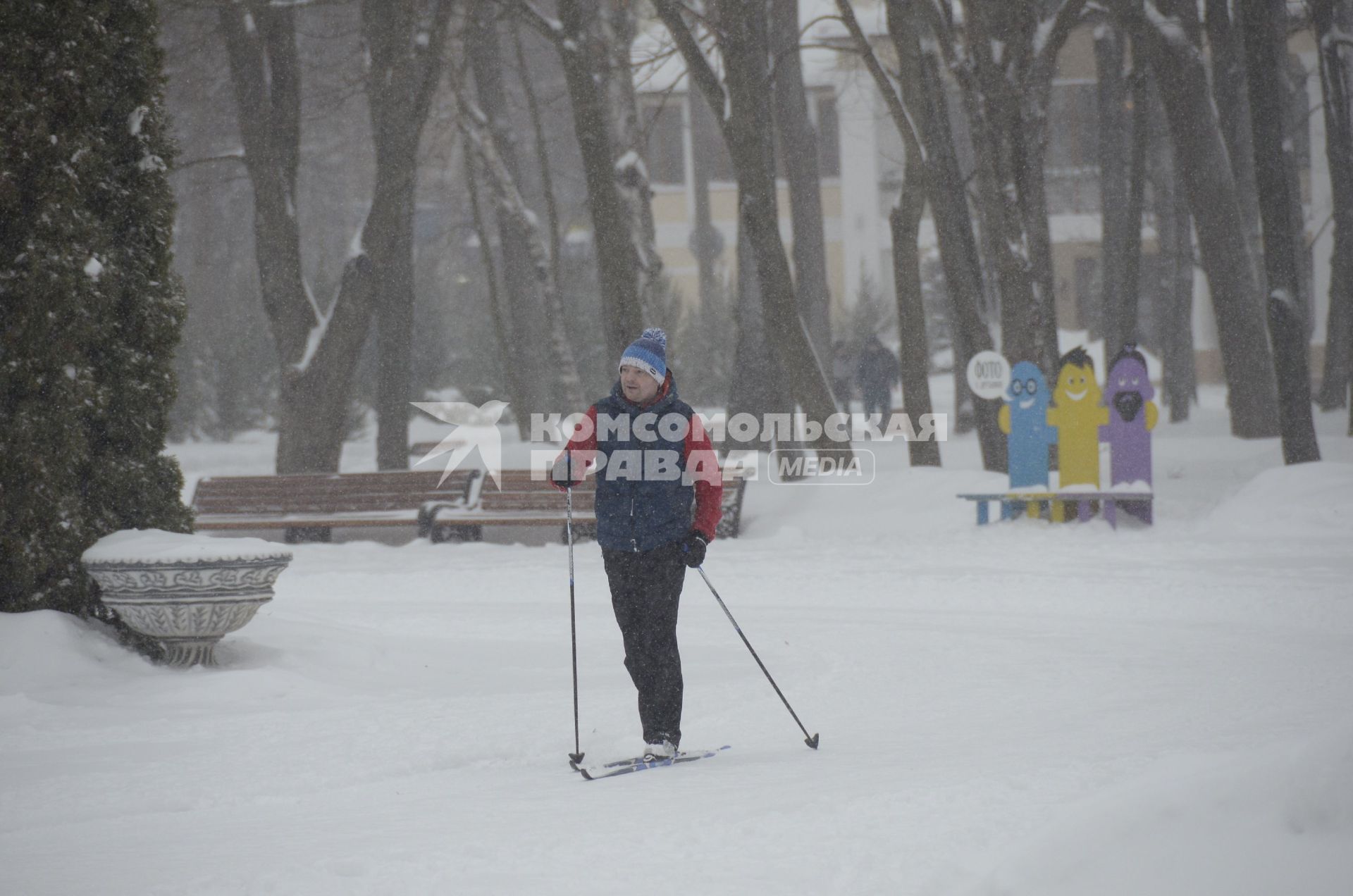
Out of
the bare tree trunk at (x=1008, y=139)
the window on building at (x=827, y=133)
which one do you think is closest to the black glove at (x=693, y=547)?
the bare tree trunk at (x=1008, y=139)

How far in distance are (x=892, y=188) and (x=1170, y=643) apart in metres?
37.8

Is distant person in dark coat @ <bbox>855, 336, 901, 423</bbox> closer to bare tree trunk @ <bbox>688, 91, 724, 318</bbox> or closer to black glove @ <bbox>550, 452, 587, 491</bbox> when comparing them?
bare tree trunk @ <bbox>688, 91, 724, 318</bbox>

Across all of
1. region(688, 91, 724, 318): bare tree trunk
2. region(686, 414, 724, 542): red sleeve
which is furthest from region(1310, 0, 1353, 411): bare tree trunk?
region(686, 414, 724, 542): red sleeve

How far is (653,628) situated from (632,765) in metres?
0.60

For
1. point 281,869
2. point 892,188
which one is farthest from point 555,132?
point 281,869

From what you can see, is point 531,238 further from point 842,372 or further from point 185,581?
point 185,581

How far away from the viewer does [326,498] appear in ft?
56.1

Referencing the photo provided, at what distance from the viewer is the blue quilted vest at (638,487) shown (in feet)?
20.7

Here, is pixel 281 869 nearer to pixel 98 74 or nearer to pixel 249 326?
pixel 98 74

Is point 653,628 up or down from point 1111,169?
down

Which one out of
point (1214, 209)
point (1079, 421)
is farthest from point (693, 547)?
point (1214, 209)

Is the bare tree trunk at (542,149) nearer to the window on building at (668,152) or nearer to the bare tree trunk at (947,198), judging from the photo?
the bare tree trunk at (947,198)

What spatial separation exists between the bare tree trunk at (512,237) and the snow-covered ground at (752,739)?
1193cm

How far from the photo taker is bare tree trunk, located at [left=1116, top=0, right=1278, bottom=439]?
2048 cm
